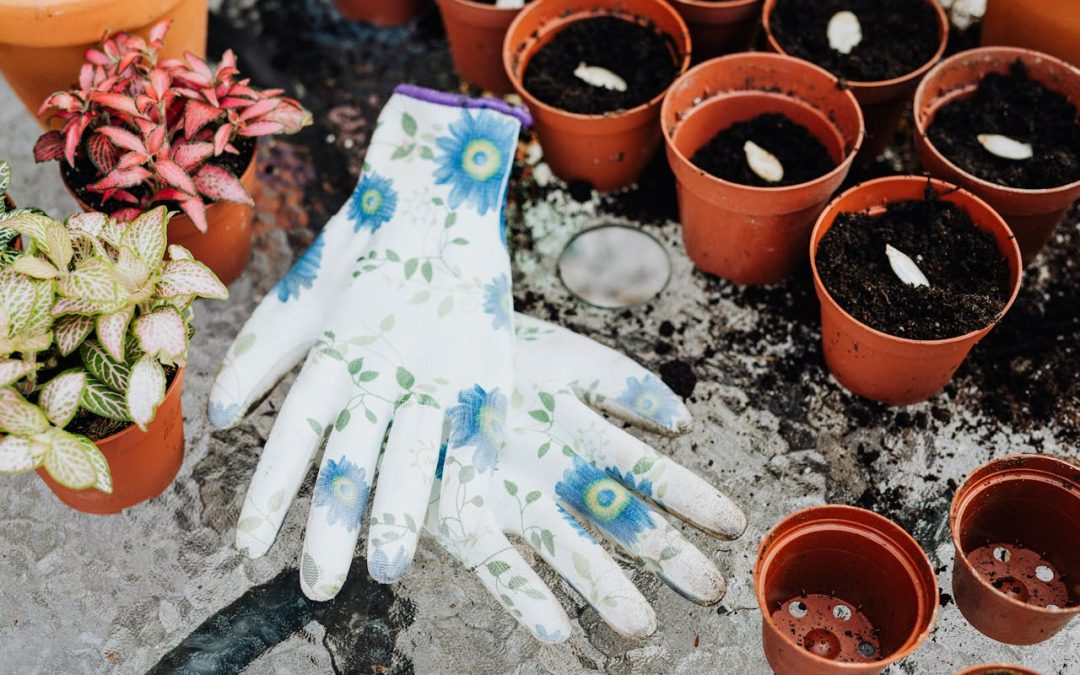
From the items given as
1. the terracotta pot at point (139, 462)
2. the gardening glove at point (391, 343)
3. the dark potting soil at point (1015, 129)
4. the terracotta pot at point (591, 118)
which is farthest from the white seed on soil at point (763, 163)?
the terracotta pot at point (139, 462)

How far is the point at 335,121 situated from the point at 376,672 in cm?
148

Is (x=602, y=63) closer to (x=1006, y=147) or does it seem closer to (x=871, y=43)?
(x=871, y=43)

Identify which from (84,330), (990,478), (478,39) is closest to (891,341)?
(990,478)

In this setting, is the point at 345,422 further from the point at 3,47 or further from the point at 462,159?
the point at 3,47

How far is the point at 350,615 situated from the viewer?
1.72m

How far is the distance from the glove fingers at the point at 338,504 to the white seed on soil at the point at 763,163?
3.25 ft

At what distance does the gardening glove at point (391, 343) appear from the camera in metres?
1.57

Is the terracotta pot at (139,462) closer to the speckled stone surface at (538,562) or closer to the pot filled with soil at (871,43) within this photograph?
the speckled stone surface at (538,562)

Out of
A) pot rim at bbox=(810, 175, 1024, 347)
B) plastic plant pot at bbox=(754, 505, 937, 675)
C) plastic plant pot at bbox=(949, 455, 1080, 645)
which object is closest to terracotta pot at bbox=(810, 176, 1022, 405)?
pot rim at bbox=(810, 175, 1024, 347)

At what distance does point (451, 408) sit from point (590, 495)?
0.99 feet

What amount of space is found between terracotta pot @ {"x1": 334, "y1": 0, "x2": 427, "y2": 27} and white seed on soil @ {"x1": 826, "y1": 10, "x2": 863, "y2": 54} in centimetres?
122

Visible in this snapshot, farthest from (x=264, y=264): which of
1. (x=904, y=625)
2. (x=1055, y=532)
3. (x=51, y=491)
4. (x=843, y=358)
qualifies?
(x=1055, y=532)

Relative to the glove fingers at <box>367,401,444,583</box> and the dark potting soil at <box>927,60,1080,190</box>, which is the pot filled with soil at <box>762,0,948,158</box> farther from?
the glove fingers at <box>367,401,444,583</box>

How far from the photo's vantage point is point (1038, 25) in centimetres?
207
